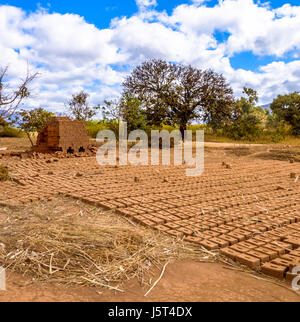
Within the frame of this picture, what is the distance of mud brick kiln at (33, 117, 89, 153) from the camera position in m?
10.1

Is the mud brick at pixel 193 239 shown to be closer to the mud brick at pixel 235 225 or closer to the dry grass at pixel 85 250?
the dry grass at pixel 85 250

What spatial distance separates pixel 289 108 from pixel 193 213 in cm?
2131

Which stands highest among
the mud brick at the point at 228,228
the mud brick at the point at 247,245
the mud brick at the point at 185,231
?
the mud brick at the point at 228,228

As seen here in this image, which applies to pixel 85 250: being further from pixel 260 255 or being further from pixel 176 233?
pixel 260 255

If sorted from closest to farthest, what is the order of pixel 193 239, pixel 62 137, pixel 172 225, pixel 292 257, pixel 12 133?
pixel 292 257 < pixel 193 239 < pixel 172 225 < pixel 62 137 < pixel 12 133

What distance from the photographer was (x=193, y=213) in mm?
4578

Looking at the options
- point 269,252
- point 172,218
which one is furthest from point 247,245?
point 172,218

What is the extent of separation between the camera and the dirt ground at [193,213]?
260cm

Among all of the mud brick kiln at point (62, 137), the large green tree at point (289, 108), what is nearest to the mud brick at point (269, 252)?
the mud brick kiln at point (62, 137)

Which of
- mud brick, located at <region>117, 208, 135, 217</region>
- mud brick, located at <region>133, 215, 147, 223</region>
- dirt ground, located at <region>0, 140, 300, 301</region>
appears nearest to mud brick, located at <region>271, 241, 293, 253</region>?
dirt ground, located at <region>0, 140, 300, 301</region>

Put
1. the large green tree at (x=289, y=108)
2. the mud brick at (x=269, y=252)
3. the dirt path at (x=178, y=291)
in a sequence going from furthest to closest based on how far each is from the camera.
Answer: the large green tree at (x=289, y=108) → the mud brick at (x=269, y=252) → the dirt path at (x=178, y=291)

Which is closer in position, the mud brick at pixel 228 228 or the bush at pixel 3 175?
the mud brick at pixel 228 228

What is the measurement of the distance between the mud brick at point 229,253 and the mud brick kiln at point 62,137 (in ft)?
25.1

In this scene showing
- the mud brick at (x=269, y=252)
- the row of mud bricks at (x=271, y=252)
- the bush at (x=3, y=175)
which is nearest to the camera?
the row of mud bricks at (x=271, y=252)
